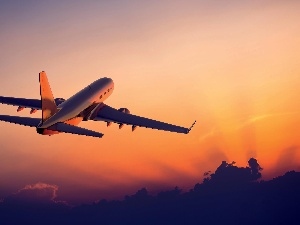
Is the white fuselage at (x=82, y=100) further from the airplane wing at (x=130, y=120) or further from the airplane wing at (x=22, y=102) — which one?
the airplane wing at (x=22, y=102)

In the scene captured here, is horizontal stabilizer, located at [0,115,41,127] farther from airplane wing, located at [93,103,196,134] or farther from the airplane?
airplane wing, located at [93,103,196,134]

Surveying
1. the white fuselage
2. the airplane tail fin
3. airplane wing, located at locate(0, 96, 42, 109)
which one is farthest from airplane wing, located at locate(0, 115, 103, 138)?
airplane wing, located at locate(0, 96, 42, 109)

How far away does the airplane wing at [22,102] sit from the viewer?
82.9m

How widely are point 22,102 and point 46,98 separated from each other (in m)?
23.4

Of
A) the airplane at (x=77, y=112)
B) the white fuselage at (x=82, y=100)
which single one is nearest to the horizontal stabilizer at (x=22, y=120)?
the airplane at (x=77, y=112)

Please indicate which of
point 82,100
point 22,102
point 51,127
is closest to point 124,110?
point 82,100

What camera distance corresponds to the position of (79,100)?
78500 millimetres

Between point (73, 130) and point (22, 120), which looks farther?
point (22, 120)

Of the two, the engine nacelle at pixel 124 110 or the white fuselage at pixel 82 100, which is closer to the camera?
the white fuselage at pixel 82 100

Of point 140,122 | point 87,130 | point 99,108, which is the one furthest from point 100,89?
point 87,130

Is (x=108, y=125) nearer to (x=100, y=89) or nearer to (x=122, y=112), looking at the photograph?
(x=122, y=112)

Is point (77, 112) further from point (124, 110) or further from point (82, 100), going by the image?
point (124, 110)

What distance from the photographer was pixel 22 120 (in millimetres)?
62938

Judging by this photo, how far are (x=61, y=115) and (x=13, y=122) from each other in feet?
33.3
